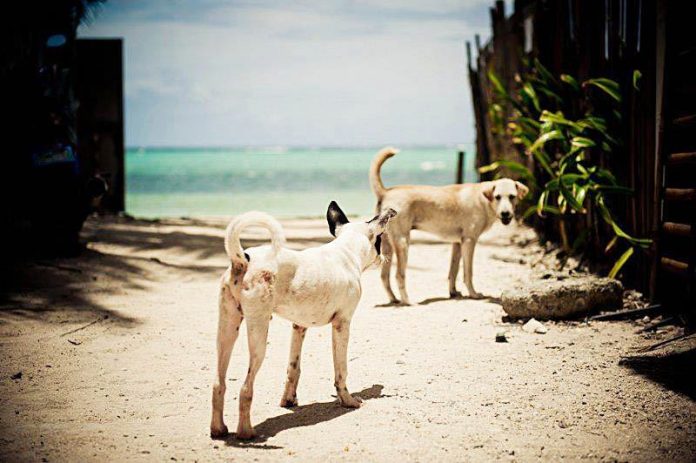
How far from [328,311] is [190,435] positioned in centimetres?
119

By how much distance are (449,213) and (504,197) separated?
72cm

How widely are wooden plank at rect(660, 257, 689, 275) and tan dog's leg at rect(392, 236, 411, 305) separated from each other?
2837 mm

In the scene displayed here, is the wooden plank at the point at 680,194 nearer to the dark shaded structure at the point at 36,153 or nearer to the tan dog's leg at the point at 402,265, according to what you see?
the tan dog's leg at the point at 402,265

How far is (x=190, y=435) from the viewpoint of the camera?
13.8ft

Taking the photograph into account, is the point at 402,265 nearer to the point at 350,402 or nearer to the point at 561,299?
the point at 561,299

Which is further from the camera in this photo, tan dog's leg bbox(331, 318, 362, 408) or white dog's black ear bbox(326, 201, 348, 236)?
white dog's black ear bbox(326, 201, 348, 236)

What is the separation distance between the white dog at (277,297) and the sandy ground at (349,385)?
26 centimetres

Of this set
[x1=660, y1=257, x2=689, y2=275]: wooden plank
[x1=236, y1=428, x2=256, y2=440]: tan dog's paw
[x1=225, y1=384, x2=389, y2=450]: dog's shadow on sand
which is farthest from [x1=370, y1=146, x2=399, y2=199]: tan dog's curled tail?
[x1=236, y1=428, x2=256, y2=440]: tan dog's paw

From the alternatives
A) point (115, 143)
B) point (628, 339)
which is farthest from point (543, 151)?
point (115, 143)

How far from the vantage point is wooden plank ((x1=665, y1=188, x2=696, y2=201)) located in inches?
250

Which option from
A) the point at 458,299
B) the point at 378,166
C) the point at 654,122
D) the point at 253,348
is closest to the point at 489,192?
the point at 458,299

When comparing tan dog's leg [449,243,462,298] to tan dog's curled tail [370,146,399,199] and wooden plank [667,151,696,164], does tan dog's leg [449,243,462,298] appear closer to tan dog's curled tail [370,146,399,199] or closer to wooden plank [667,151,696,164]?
tan dog's curled tail [370,146,399,199]

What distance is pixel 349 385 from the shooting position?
527cm

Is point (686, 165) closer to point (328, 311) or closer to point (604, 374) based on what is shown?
point (604, 374)
